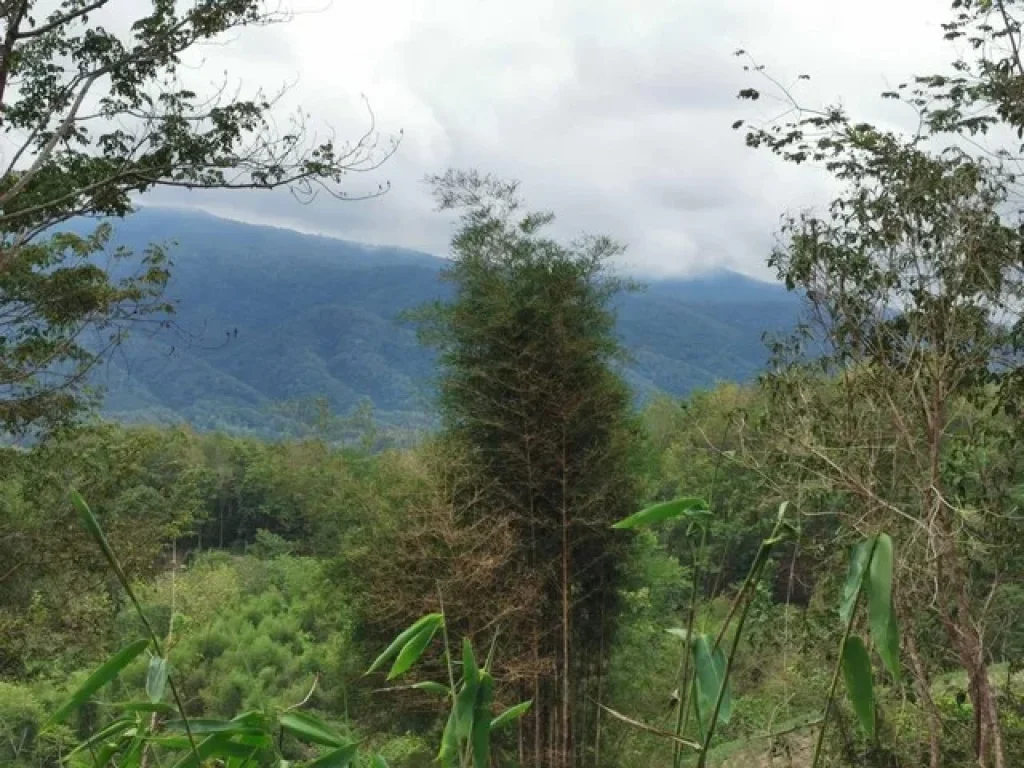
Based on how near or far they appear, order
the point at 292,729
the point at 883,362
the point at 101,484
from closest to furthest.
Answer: the point at 292,729
the point at 883,362
the point at 101,484

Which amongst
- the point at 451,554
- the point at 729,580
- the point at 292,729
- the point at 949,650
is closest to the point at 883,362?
the point at 949,650

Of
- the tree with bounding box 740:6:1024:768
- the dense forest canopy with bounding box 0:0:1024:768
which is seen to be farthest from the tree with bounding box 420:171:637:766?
the tree with bounding box 740:6:1024:768

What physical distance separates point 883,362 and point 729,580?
54.0 feet

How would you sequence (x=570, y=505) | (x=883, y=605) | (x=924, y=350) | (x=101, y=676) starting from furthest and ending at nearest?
(x=570, y=505) → (x=924, y=350) → (x=101, y=676) → (x=883, y=605)

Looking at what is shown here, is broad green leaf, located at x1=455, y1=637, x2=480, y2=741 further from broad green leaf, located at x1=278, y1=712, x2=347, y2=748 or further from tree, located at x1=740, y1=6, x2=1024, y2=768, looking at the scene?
tree, located at x1=740, y1=6, x2=1024, y2=768

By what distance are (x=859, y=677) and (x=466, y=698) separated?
0.33m

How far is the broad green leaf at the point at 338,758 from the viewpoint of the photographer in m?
0.76

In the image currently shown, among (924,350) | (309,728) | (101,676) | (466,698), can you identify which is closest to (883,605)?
(466,698)

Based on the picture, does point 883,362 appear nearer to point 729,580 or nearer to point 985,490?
point 985,490

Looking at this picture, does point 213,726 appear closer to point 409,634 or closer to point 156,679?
point 156,679

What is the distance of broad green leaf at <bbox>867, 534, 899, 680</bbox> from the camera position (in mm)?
621

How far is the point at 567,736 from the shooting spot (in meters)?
10.8

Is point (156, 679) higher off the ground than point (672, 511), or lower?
lower

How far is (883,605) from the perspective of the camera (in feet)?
2.04
